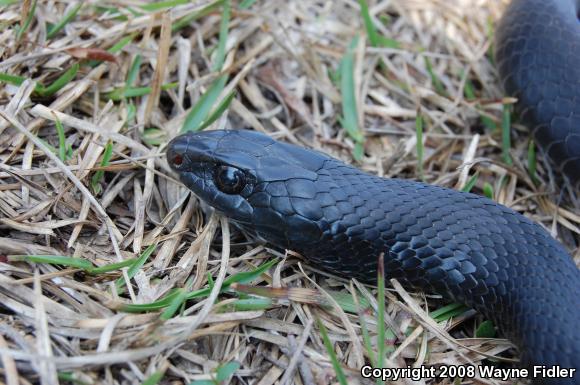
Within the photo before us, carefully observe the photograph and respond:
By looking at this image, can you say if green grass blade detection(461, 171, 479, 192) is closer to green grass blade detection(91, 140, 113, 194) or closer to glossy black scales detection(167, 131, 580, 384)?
glossy black scales detection(167, 131, 580, 384)

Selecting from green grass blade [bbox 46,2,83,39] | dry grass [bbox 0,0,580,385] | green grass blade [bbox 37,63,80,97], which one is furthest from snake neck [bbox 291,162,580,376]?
green grass blade [bbox 46,2,83,39]

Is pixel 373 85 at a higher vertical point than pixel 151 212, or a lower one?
higher

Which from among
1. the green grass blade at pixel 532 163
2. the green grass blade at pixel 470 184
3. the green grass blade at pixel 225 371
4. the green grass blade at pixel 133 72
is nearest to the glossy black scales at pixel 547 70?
the green grass blade at pixel 532 163

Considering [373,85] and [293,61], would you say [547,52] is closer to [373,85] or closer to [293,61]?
[373,85]

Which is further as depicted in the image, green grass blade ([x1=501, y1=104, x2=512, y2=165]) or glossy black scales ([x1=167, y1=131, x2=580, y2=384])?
green grass blade ([x1=501, y1=104, x2=512, y2=165])

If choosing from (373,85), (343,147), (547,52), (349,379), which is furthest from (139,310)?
(547,52)
